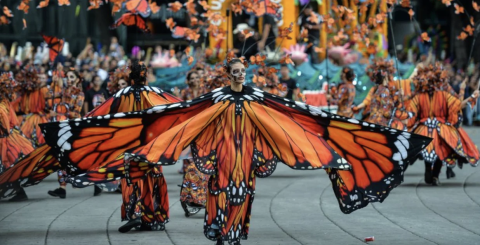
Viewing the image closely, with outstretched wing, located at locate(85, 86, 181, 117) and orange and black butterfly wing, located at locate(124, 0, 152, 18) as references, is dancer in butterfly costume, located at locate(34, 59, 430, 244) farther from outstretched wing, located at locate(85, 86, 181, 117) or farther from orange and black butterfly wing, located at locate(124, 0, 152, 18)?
orange and black butterfly wing, located at locate(124, 0, 152, 18)

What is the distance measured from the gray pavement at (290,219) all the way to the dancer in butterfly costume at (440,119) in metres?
0.43

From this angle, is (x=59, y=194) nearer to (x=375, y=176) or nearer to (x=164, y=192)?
(x=164, y=192)

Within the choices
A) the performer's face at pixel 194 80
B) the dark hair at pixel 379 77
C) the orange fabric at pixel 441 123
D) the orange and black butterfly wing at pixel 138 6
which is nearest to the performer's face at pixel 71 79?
the performer's face at pixel 194 80

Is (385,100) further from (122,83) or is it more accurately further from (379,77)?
(122,83)

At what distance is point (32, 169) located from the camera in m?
9.59

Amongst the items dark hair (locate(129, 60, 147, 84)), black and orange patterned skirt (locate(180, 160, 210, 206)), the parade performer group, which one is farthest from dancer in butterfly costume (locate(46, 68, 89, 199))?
the parade performer group

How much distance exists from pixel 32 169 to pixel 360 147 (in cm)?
317

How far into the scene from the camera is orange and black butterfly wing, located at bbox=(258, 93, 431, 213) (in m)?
8.62

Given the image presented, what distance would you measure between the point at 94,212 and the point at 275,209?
2080 millimetres

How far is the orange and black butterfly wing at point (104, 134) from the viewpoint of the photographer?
878cm

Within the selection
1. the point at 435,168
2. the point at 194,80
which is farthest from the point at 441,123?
the point at 194,80

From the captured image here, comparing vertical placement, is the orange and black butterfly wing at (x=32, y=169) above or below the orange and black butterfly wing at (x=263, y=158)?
below

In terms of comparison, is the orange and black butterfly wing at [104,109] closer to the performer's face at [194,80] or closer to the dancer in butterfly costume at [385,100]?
the performer's face at [194,80]

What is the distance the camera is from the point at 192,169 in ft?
36.5
